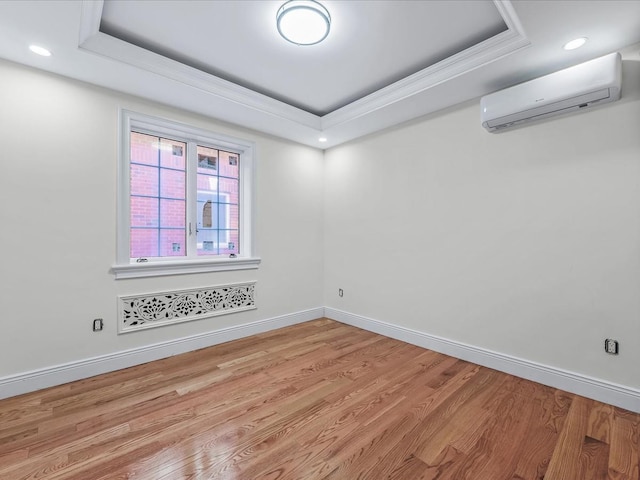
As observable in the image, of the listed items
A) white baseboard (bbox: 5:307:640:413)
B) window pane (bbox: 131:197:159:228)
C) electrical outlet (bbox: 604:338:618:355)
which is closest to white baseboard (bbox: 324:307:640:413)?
white baseboard (bbox: 5:307:640:413)

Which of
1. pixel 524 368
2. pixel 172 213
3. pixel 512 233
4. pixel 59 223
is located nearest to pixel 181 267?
pixel 172 213

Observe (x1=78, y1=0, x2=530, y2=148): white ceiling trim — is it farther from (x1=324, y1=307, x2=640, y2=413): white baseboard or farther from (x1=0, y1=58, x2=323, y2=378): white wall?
(x1=324, y1=307, x2=640, y2=413): white baseboard

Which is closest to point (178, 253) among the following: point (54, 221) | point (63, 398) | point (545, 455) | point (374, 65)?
point (54, 221)

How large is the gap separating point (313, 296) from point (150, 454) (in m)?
2.73

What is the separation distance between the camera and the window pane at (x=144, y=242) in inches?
111

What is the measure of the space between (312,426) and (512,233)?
218 centimetres

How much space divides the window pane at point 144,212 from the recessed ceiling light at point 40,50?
118 cm

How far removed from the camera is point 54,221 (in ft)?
7.68

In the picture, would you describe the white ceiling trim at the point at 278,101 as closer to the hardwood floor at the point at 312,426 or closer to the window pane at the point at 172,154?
the window pane at the point at 172,154

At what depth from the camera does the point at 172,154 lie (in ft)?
10.2

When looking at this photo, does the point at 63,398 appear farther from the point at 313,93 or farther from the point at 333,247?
the point at 313,93

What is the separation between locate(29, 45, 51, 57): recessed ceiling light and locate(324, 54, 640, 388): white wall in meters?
2.95

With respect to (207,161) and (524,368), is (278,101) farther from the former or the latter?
(524,368)

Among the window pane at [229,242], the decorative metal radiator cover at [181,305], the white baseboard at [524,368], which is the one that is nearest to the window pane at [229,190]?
the window pane at [229,242]
